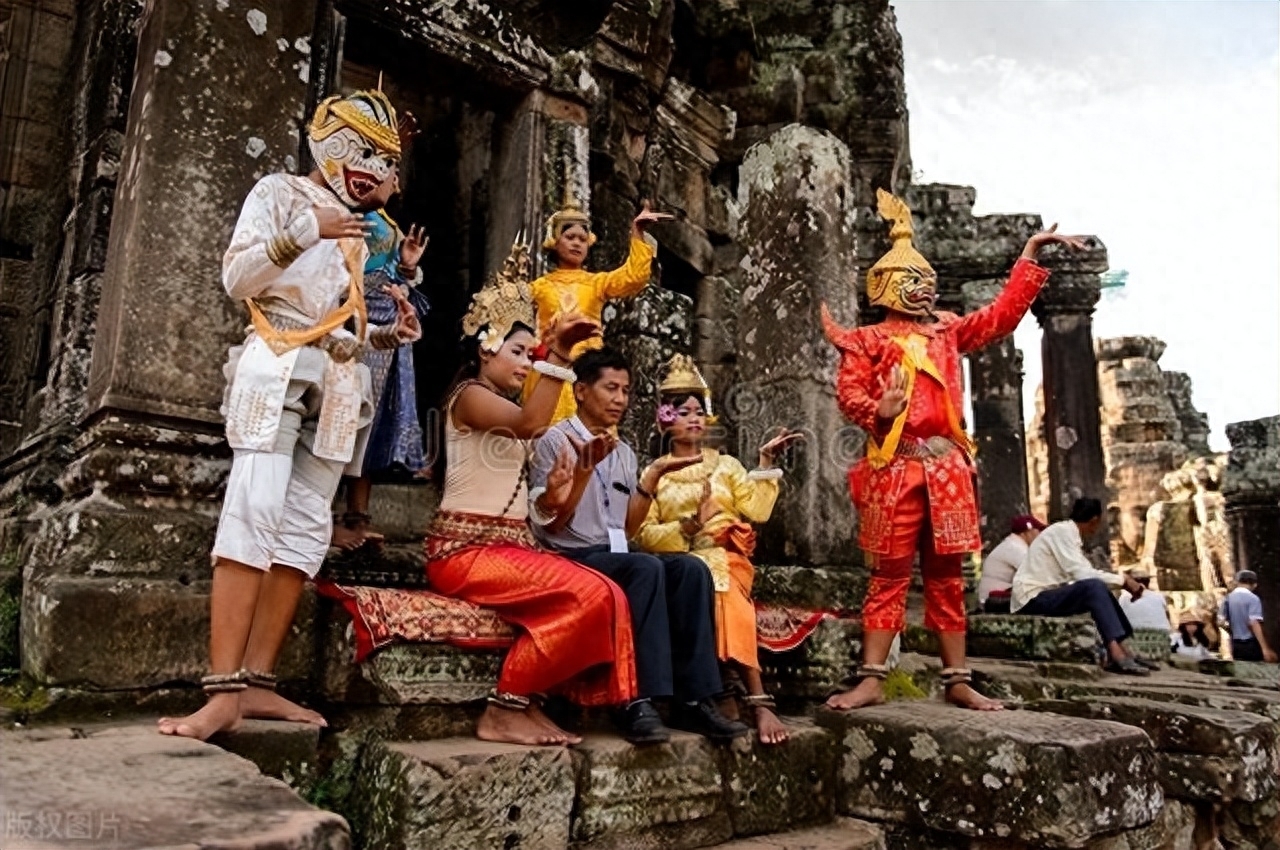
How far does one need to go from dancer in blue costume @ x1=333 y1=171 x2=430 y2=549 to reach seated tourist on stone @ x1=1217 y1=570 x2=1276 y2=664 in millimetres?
11318

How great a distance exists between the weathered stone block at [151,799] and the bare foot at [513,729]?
85cm

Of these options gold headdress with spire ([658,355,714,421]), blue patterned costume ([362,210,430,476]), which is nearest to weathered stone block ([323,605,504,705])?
blue patterned costume ([362,210,430,476])

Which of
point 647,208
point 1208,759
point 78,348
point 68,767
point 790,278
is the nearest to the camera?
point 68,767

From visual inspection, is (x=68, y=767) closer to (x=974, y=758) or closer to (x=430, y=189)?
(x=974, y=758)

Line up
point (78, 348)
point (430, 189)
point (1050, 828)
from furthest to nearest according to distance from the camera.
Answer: point (430, 189), point (78, 348), point (1050, 828)

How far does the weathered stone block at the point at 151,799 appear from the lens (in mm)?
1493

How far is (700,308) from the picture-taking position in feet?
31.1

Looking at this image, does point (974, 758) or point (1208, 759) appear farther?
point (1208, 759)

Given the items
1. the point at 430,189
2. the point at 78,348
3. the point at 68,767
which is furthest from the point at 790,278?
the point at 68,767

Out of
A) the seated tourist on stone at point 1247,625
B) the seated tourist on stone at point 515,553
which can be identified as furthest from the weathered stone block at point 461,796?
the seated tourist on stone at point 1247,625

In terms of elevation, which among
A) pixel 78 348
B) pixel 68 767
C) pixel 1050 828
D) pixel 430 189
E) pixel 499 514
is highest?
pixel 430 189

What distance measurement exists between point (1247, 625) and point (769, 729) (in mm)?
10951

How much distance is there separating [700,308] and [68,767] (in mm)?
7966

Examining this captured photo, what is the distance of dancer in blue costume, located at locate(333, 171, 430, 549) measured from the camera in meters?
3.82
